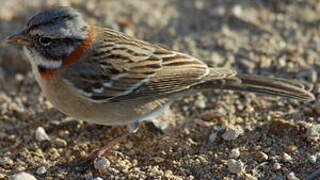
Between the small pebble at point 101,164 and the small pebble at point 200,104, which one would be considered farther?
the small pebble at point 200,104

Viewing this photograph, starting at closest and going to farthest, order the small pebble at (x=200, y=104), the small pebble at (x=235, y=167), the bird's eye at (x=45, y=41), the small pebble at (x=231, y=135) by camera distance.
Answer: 1. the small pebble at (x=235, y=167)
2. the bird's eye at (x=45, y=41)
3. the small pebble at (x=231, y=135)
4. the small pebble at (x=200, y=104)

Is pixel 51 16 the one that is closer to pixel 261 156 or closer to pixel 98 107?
pixel 98 107

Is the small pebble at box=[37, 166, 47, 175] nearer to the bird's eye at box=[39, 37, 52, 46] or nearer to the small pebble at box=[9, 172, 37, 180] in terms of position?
the small pebble at box=[9, 172, 37, 180]

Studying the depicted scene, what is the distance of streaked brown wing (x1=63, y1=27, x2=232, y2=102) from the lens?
5.88 m

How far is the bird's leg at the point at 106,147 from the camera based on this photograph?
19.2 ft

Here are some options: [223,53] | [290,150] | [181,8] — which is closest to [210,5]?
[181,8]

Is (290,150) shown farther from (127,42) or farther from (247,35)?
(247,35)

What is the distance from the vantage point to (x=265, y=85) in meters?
6.17

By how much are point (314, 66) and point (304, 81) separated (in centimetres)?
42

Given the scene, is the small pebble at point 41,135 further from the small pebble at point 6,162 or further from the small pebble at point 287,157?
the small pebble at point 287,157

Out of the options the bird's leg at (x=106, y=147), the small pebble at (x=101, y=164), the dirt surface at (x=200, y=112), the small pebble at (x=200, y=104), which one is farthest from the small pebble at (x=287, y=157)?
the small pebble at (x=101, y=164)

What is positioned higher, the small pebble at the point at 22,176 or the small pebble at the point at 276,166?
the small pebble at the point at 276,166

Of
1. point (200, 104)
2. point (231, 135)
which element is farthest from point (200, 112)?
point (231, 135)

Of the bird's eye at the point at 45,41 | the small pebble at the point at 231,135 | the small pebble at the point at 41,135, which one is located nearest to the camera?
the bird's eye at the point at 45,41
